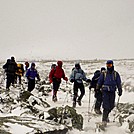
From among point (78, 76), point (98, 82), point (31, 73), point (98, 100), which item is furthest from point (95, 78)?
point (31, 73)

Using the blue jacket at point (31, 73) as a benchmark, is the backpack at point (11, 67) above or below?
above

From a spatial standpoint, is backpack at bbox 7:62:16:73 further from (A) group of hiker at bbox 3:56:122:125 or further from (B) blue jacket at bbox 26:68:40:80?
(B) blue jacket at bbox 26:68:40:80

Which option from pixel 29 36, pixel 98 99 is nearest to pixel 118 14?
pixel 29 36

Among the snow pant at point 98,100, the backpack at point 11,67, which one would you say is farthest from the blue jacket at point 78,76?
the backpack at point 11,67

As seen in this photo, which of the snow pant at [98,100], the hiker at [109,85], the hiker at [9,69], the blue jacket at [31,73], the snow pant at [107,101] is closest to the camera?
the hiker at [109,85]

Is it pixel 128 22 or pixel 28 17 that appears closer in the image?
pixel 128 22

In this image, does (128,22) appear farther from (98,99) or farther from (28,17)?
(98,99)

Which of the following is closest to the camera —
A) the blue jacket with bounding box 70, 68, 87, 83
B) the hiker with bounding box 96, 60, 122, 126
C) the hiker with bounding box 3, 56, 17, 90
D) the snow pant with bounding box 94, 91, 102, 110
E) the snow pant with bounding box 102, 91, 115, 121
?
the hiker with bounding box 96, 60, 122, 126

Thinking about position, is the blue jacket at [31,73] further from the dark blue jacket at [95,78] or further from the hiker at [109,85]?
the hiker at [109,85]

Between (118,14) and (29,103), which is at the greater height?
(118,14)

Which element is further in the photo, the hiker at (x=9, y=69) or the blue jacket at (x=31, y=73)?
the hiker at (x=9, y=69)

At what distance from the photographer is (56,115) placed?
7.06 metres

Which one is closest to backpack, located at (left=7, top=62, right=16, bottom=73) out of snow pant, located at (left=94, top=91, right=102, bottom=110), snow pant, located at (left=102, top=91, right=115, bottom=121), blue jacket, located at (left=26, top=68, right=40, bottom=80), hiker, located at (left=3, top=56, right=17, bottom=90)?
hiker, located at (left=3, top=56, right=17, bottom=90)

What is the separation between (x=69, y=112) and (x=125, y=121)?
1.31 meters
